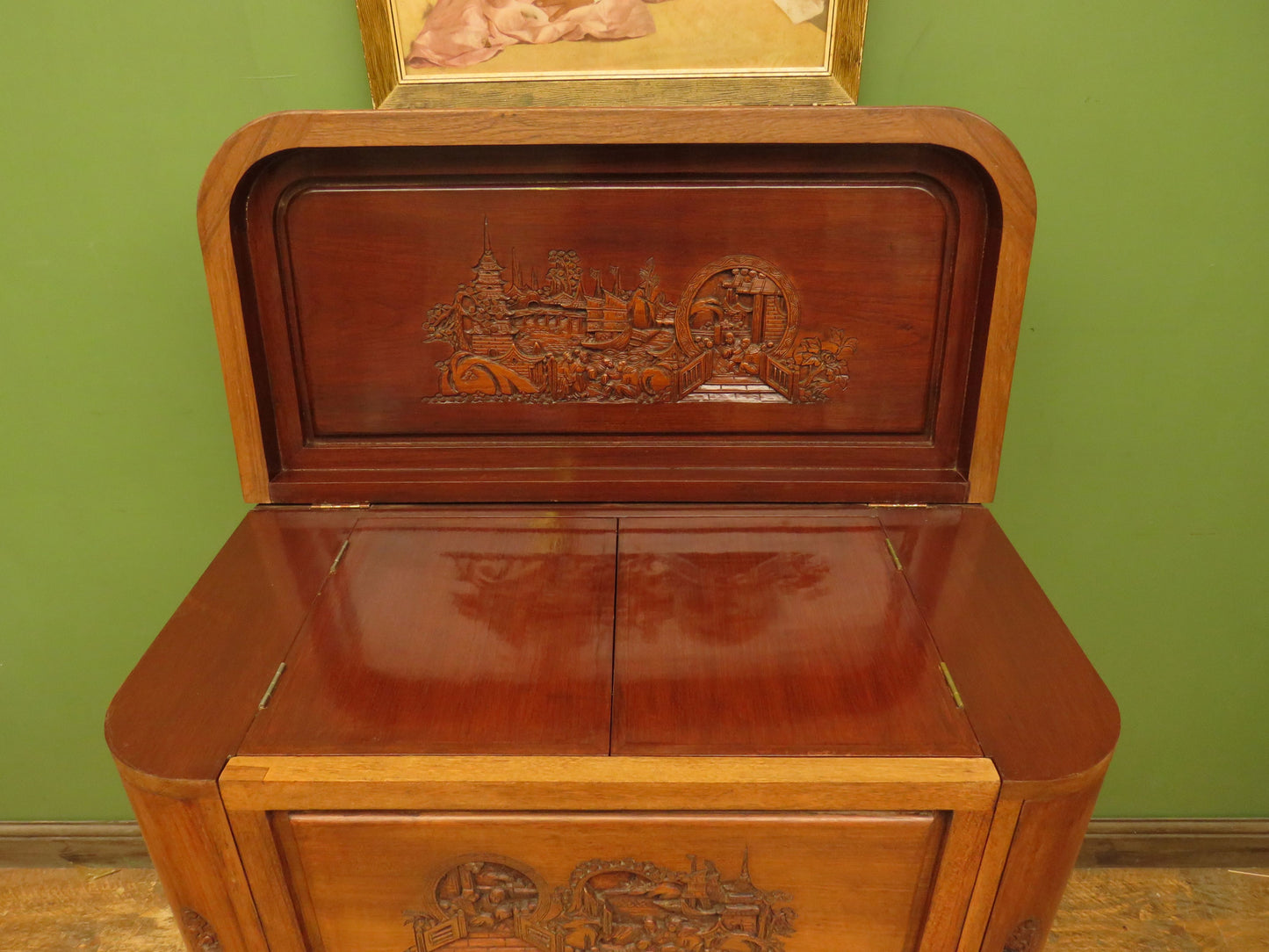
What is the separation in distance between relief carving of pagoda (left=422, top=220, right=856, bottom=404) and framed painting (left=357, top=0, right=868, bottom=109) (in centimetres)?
21

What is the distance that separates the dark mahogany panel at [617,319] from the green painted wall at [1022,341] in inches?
9.2

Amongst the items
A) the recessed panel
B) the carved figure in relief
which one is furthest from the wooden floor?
the recessed panel

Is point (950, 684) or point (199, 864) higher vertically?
point (950, 684)

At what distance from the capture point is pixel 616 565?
1.01 meters

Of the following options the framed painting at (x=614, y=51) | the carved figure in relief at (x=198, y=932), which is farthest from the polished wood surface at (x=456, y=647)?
the framed painting at (x=614, y=51)

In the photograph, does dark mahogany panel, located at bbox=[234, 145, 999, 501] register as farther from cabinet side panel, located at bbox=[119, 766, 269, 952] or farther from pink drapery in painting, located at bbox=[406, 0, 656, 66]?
cabinet side panel, located at bbox=[119, 766, 269, 952]

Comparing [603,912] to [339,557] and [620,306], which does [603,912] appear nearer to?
[339,557]

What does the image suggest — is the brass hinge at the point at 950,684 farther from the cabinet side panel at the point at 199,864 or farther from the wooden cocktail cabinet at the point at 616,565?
the cabinet side panel at the point at 199,864

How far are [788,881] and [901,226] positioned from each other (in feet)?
2.47

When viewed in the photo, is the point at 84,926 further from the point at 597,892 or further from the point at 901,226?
the point at 901,226

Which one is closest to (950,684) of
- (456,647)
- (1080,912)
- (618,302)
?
(456,647)

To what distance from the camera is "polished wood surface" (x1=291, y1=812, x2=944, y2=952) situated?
2.58 feet

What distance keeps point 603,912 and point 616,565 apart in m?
0.37

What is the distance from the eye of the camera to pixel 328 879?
0.83 metres
